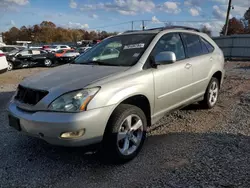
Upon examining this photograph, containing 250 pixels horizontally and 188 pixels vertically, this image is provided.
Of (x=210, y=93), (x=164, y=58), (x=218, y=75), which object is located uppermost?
(x=164, y=58)

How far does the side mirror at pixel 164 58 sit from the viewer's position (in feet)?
12.3

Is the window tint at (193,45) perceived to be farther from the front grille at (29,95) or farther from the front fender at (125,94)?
the front grille at (29,95)

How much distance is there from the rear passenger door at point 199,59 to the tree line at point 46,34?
79690mm

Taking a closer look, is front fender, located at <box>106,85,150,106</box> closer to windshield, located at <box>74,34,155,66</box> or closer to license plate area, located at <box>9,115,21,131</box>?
windshield, located at <box>74,34,155,66</box>

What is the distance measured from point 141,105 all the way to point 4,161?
1.97 metres

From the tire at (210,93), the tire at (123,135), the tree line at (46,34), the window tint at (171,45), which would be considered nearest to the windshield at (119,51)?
the window tint at (171,45)

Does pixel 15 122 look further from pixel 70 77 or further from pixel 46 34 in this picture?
pixel 46 34

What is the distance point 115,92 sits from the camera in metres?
3.22

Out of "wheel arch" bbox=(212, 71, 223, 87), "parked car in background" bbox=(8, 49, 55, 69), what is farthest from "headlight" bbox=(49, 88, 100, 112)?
"parked car in background" bbox=(8, 49, 55, 69)

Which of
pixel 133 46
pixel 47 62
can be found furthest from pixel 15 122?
pixel 47 62

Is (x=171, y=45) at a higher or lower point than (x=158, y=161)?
higher

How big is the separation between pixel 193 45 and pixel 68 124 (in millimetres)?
2995

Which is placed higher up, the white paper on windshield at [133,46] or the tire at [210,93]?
the white paper on windshield at [133,46]

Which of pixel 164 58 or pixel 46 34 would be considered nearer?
pixel 164 58
